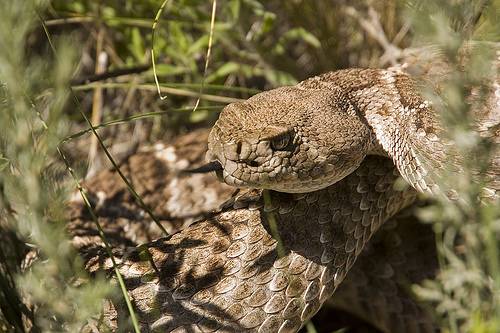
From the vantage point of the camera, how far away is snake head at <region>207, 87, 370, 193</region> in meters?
3.27

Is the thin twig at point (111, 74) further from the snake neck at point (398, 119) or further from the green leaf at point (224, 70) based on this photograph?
the snake neck at point (398, 119)

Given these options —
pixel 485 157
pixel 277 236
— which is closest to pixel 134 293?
pixel 277 236

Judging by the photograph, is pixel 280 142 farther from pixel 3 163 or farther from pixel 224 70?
pixel 224 70

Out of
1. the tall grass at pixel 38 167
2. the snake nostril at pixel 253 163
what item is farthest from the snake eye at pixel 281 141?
the tall grass at pixel 38 167

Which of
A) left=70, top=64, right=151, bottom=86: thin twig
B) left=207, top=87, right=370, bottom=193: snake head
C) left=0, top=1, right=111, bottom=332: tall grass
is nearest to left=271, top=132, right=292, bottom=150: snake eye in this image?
left=207, top=87, right=370, bottom=193: snake head

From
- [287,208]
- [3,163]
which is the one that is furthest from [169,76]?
[3,163]

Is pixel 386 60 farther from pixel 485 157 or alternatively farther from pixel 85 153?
pixel 485 157

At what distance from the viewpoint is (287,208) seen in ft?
11.6

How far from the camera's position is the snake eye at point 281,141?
3283 millimetres

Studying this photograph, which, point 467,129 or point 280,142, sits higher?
point 467,129

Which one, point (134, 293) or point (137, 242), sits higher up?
point (134, 293)

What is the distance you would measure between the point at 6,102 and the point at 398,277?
2403mm

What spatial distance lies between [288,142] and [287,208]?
1.16 ft

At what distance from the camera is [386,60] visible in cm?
507
